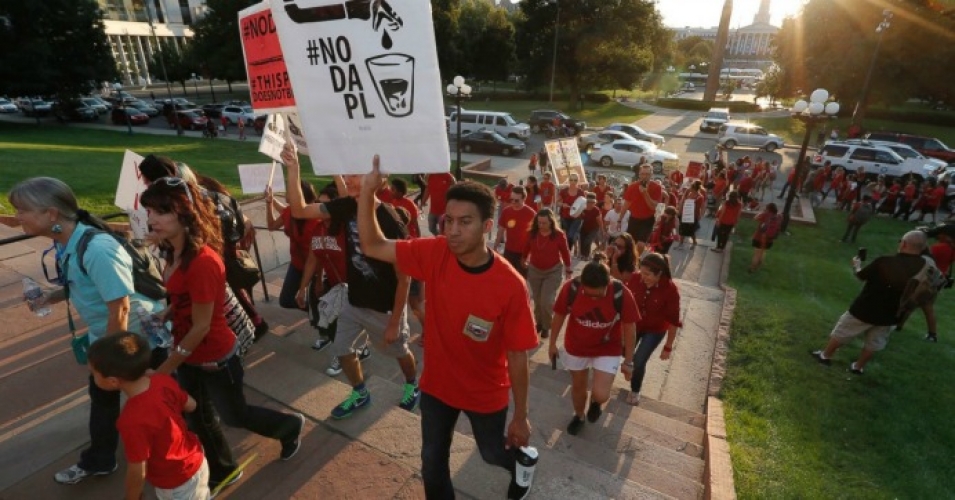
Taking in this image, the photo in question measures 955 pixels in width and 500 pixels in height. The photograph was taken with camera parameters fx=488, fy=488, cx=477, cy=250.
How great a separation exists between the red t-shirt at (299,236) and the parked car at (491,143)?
21.8 metres

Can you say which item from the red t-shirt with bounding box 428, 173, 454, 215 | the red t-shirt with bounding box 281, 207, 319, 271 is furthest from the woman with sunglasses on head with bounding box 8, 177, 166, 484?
the red t-shirt with bounding box 428, 173, 454, 215

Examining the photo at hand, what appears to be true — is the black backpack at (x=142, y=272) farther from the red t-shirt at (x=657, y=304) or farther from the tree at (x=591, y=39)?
the tree at (x=591, y=39)

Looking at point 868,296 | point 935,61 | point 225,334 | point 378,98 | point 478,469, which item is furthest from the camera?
point 935,61

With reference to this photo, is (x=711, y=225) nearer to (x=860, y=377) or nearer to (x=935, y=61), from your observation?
(x=860, y=377)

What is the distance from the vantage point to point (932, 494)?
4.00m

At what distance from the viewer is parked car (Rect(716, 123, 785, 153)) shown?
29219 millimetres

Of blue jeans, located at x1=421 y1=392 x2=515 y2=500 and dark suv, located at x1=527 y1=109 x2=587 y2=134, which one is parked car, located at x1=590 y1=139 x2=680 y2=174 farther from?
blue jeans, located at x1=421 y1=392 x2=515 y2=500

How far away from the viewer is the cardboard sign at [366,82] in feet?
7.78

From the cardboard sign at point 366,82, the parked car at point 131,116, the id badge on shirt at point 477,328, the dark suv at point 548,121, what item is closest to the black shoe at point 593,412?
the id badge on shirt at point 477,328

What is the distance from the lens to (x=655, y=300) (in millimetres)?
4797

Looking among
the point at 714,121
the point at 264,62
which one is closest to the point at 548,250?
the point at 264,62

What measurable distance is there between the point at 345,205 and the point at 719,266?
10.2 m

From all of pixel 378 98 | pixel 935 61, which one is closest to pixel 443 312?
pixel 378 98

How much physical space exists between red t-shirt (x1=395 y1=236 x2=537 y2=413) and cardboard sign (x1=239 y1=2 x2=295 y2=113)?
4.62 feet
